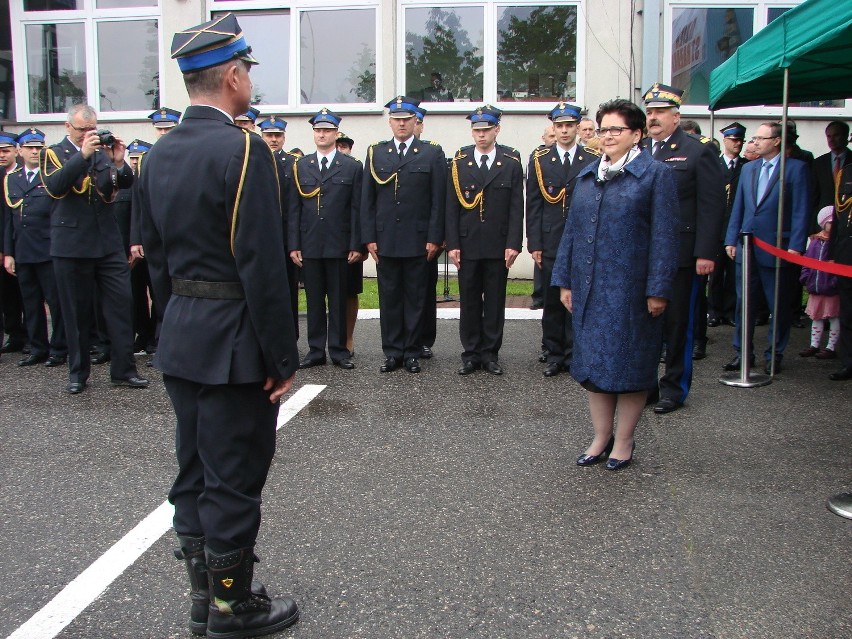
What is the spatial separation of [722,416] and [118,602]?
13.8 feet

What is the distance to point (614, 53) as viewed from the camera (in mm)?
12898

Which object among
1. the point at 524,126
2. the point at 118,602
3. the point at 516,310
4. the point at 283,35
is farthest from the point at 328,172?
the point at 283,35

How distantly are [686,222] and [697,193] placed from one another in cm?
22

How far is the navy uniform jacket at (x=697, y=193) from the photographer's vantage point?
603cm

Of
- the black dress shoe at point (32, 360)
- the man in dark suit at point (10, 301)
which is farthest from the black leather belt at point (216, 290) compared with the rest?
the man in dark suit at point (10, 301)

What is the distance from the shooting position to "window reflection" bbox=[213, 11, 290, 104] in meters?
13.9

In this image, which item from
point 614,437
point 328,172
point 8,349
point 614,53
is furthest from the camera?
point 614,53

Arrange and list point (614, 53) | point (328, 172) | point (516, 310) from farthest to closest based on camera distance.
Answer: point (614, 53) → point (516, 310) → point (328, 172)

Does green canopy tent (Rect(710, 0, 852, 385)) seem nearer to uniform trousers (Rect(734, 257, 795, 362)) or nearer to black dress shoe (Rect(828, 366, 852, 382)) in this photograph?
uniform trousers (Rect(734, 257, 795, 362))

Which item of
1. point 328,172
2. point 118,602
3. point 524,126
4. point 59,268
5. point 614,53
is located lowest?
point 118,602

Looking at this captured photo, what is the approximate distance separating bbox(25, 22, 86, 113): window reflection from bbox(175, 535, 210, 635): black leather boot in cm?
1333

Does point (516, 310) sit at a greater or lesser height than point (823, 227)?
lesser

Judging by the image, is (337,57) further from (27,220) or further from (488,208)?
(488,208)

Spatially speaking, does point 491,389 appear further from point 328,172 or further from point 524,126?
point 524,126
